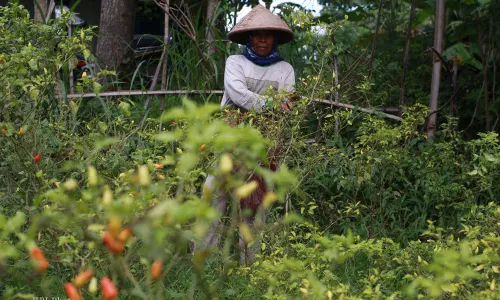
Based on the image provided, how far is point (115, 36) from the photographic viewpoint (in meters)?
7.53

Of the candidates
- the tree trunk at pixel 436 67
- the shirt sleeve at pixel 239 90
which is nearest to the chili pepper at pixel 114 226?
the shirt sleeve at pixel 239 90

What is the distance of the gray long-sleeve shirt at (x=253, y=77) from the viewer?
4.90m

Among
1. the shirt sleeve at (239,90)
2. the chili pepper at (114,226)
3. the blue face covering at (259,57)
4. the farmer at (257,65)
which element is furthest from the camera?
the blue face covering at (259,57)

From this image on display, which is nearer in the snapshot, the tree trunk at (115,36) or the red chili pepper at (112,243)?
the red chili pepper at (112,243)

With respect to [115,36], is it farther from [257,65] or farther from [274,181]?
[274,181]

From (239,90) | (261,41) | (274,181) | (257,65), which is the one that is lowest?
(274,181)

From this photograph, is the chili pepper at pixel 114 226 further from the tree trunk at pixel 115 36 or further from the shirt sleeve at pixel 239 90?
the tree trunk at pixel 115 36

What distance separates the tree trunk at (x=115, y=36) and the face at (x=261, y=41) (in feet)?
9.02

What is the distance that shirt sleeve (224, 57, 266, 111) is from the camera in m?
4.73

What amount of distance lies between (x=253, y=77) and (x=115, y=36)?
2.98 meters

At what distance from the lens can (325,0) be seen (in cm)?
702

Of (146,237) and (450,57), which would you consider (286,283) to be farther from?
(450,57)

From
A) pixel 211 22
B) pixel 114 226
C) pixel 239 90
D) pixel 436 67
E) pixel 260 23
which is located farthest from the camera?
pixel 211 22

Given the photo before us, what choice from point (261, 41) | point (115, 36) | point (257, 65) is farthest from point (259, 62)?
point (115, 36)
